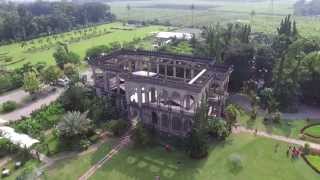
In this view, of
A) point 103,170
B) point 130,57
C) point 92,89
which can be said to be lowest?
point 103,170

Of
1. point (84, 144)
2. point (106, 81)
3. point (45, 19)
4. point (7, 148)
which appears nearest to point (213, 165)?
point (84, 144)

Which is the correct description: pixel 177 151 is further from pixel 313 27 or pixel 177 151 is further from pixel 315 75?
pixel 313 27

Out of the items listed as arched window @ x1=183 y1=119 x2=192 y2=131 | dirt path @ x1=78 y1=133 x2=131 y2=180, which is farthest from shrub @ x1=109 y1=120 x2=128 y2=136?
arched window @ x1=183 y1=119 x2=192 y2=131

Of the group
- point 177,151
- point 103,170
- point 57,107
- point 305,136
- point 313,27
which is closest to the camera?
point 103,170

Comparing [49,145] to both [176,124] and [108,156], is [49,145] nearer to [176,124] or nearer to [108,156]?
[108,156]

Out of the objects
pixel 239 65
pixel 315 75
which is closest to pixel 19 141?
pixel 239 65

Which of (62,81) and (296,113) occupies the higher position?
(62,81)

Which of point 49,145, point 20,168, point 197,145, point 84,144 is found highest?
point 197,145
